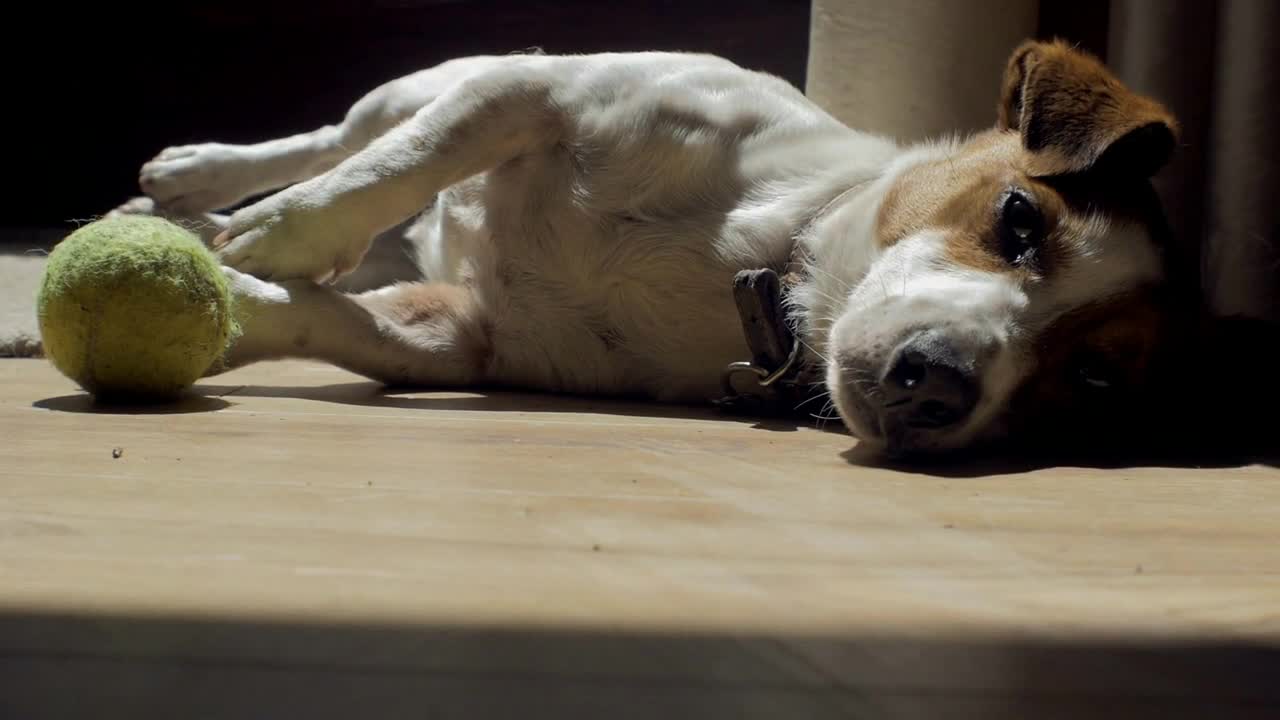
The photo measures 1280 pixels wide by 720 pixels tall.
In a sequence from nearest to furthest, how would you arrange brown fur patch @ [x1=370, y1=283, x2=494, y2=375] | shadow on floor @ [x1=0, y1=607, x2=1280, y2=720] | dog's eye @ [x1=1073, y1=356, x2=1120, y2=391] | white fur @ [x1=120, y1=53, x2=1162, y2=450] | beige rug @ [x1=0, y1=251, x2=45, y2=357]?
shadow on floor @ [x1=0, y1=607, x2=1280, y2=720] → dog's eye @ [x1=1073, y1=356, x2=1120, y2=391] → white fur @ [x1=120, y1=53, x2=1162, y2=450] → brown fur patch @ [x1=370, y1=283, x2=494, y2=375] → beige rug @ [x1=0, y1=251, x2=45, y2=357]

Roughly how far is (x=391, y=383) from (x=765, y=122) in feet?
2.83

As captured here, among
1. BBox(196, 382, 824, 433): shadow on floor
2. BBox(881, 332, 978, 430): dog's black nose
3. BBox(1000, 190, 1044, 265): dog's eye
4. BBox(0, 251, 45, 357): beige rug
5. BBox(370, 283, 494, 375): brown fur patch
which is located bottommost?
BBox(0, 251, 45, 357): beige rug

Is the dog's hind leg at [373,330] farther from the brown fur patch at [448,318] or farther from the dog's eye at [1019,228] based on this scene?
the dog's eye at [1019,228]

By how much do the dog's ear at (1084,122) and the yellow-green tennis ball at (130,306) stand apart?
1.30m

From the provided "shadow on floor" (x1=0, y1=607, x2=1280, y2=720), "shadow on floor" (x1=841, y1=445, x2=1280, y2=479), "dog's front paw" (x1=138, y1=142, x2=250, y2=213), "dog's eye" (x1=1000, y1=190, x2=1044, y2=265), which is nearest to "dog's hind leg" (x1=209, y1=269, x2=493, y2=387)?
"dog's front paw" (x1=138, y1=142, x2=250, y2=213)

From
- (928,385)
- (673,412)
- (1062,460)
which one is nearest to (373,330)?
(673,412)

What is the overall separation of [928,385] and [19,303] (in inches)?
101

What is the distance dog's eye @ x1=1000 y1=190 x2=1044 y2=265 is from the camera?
5.93 ft

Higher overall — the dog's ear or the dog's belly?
the dog's ear

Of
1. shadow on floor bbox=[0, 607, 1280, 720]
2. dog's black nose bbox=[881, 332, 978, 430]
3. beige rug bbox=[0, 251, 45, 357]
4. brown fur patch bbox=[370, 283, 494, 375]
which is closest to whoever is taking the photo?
shadow on floor bbox=[0, 607, 1280, 720]

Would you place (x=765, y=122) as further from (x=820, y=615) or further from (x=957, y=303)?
(x=820, y=615)

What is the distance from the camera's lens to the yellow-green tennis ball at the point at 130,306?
180 cm

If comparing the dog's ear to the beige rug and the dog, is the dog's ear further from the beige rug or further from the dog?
the beige rug

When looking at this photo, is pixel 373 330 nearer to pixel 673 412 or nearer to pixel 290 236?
pixel 290 236
